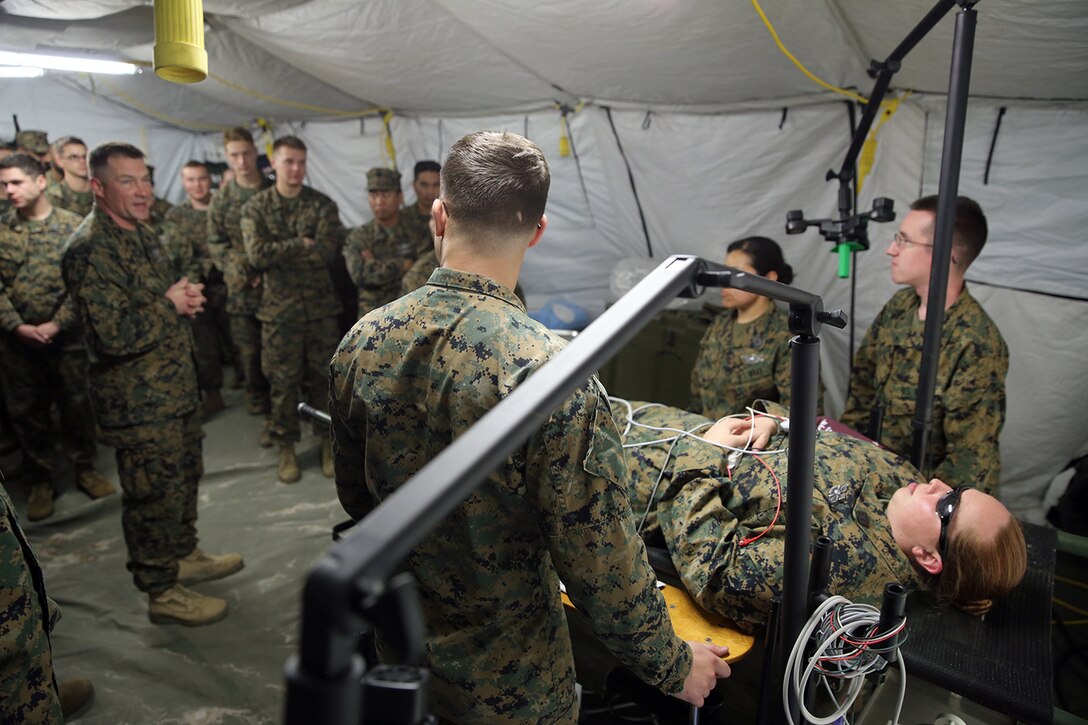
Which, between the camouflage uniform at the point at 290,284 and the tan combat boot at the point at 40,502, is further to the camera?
the camouflage uniform at the point at 290,284

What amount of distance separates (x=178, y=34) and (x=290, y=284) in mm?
2610

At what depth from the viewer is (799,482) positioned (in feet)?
3.30

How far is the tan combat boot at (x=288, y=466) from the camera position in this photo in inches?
145

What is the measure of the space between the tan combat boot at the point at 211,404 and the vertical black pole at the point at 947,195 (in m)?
4.58

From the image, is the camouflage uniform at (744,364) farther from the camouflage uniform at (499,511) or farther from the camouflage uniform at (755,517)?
the camouflage uniform at (499,511)

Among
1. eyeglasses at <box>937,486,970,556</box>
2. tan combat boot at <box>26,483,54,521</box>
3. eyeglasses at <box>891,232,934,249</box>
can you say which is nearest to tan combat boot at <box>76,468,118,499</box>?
tan combat boot at <box>26,483,54,521</box>

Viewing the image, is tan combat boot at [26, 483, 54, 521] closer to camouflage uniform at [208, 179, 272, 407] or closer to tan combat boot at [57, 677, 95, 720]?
camouflage uniform at [208, 179, 272, 407]

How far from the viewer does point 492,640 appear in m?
1.14

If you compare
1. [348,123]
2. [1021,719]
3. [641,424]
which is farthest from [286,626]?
[348,123]

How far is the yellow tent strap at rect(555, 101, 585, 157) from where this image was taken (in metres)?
3.77

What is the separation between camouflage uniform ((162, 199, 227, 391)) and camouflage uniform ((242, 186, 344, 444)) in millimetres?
1009

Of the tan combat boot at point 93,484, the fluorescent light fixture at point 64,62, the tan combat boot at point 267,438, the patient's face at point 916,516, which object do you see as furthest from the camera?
the tan combat boot at point 267,438

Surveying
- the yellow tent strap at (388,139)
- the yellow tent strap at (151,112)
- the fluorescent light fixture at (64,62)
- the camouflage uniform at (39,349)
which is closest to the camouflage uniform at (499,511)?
the camouflage uniform at (39,349)

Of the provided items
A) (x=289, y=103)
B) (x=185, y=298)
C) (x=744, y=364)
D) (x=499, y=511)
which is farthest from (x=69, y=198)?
(x=499, y=511)
